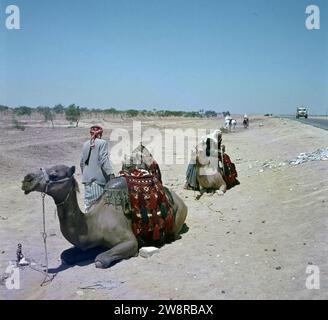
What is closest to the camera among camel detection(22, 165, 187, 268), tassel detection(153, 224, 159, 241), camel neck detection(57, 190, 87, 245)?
camel detection(22, 165, 187, 268)

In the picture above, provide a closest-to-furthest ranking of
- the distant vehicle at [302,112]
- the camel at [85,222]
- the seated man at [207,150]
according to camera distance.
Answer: the camel at [85,222] → the seated man at [207,150] → the distant vehicle at [302,112]

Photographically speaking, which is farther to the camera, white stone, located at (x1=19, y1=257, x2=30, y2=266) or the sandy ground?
white stone, located at (x1=19, y1=257, x2=30, y2=266)

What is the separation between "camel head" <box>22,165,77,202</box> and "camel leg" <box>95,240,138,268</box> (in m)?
1.12

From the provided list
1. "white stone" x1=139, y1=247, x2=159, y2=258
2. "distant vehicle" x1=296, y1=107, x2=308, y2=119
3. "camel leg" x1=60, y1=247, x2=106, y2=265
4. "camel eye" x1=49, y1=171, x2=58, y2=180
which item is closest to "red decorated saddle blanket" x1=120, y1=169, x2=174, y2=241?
"white stone" x1=139, y1=247, x2=159, y2=258

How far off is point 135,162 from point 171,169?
8.59 meters

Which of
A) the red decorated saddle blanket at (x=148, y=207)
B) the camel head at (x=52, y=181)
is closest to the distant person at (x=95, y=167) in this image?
the red decorated saddle blanket at (x=148, y=207)

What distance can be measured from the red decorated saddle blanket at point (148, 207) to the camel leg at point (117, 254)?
1.22 ft

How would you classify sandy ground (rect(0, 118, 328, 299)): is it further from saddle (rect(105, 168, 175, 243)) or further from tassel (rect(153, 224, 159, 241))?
saddle (rect(105, 168, 175, 243))

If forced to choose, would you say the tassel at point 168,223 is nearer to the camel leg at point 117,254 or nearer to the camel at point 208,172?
the camel leg at point 117,254

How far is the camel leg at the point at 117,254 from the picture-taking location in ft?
22.0

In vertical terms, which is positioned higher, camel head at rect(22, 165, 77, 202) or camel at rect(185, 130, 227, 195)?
camel head at rect(22, 165, 77, 202)

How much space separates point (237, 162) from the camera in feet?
63.9

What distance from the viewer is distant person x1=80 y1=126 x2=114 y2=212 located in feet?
25.6
